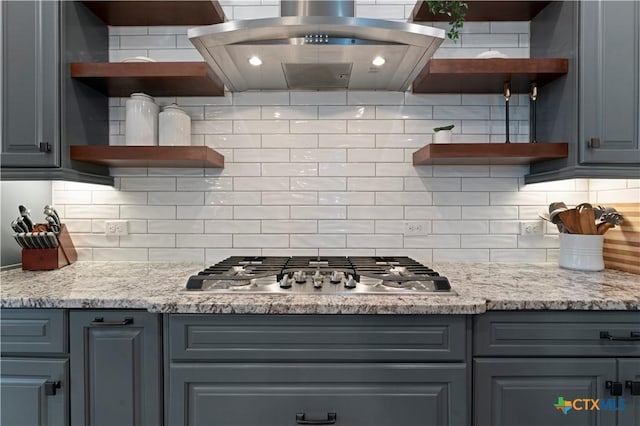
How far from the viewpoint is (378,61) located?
168 cm

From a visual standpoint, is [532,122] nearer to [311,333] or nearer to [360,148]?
[360,148]

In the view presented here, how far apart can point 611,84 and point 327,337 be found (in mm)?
1618

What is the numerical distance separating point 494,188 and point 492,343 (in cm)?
103

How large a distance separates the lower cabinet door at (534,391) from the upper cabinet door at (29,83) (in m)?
1.99

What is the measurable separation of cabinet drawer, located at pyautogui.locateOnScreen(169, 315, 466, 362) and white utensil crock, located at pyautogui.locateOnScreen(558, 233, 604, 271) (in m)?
0.97

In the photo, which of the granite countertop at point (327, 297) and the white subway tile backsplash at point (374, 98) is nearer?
the granite countertop at point (327, 297)

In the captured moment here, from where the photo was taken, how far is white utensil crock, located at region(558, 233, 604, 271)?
72.7 inches

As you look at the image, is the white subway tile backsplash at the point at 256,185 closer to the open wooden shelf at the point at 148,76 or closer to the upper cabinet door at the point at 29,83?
the open wooden shelf at the point at 148,76

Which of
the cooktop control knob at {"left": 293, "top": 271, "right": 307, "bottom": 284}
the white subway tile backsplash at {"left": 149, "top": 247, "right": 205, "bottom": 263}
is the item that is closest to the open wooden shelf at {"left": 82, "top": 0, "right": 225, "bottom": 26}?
the white subway tile backsplash at {"left": 149, "top": 247, "right": 205, "bottom": 263}

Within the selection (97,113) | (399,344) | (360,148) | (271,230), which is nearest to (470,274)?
(399,344)

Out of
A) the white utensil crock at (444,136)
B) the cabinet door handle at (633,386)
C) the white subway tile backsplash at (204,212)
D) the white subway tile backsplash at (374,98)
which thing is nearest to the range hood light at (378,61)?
the white subway tile backsplash at (374,98)

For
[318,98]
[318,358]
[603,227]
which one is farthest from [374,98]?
[318,358]

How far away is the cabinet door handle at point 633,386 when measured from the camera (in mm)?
1338

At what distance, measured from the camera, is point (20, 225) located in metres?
1.83
